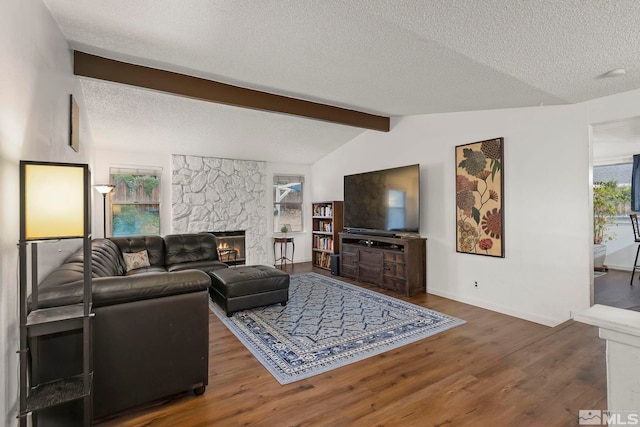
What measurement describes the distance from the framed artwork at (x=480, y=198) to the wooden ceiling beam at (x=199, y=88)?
175 centimetres

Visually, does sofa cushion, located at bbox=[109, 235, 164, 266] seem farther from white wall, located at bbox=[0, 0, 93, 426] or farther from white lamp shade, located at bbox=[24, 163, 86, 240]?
white lamp shade, located at bbox=[24, 163, 86, 240]

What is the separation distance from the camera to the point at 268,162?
23.3 ft

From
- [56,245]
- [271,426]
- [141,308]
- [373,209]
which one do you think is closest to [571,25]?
[271,426]

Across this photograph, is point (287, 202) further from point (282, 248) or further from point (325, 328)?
point (325, 328)

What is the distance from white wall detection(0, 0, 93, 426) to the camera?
135 centimetres

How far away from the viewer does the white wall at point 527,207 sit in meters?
3.19

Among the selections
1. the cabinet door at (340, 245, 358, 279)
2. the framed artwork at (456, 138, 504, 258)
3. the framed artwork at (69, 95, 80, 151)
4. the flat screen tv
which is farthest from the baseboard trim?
the framed artwork at (69, 95, 80, 151)

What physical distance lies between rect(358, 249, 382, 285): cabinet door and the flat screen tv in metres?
0.40

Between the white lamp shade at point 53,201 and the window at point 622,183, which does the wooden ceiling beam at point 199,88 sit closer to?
the white lamp shade at point 53,201

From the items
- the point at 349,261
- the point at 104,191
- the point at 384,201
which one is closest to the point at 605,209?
the point at 384,201

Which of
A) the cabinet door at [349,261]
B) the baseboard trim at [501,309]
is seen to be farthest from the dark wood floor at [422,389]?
the cabinet door at [349,261]

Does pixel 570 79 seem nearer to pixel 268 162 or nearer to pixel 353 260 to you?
pixel 353 260

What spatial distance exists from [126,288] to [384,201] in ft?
13.1

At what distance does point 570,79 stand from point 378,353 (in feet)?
9.47
